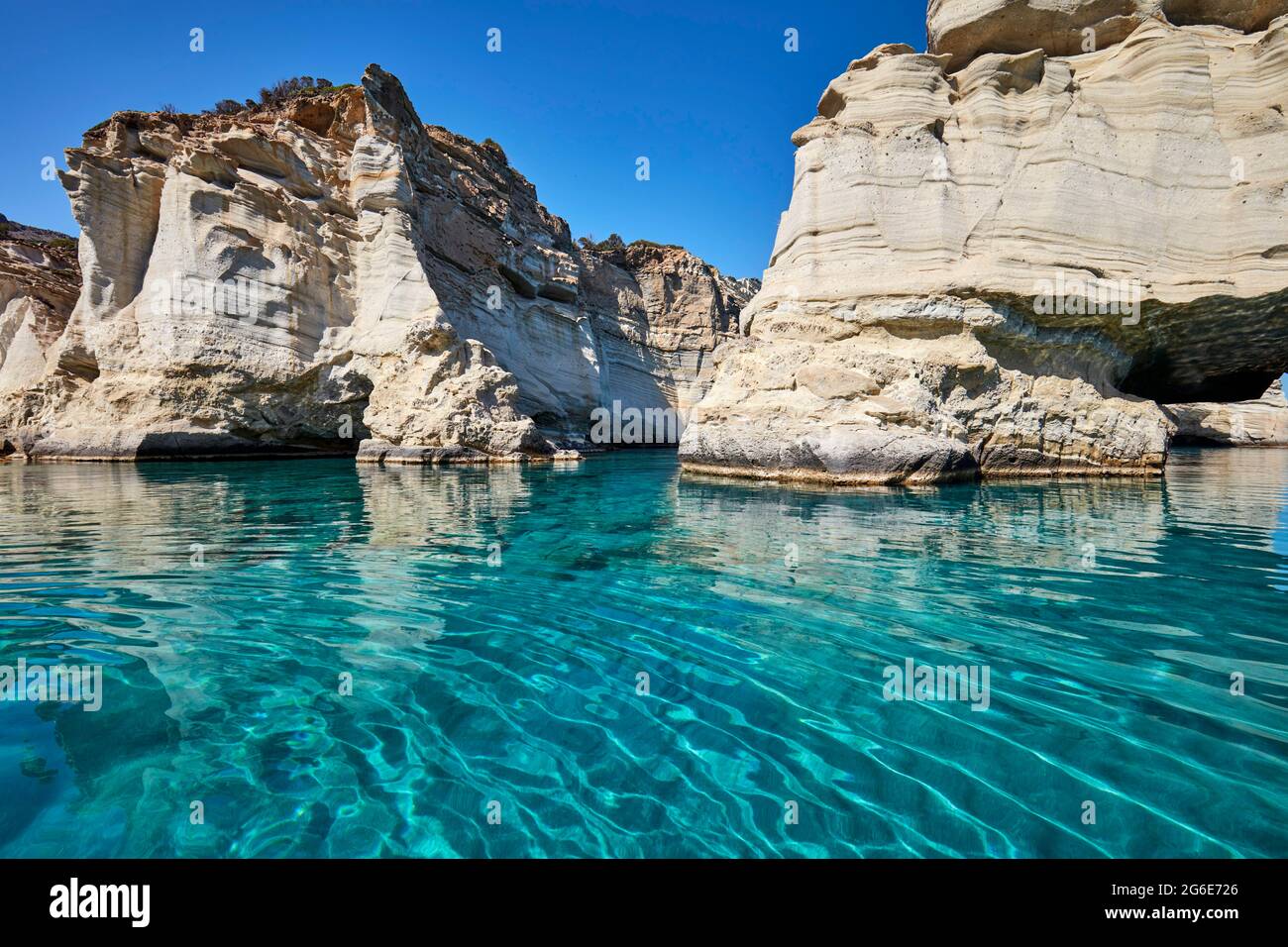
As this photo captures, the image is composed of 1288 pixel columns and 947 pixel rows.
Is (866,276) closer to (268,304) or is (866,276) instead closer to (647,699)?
(647,699)

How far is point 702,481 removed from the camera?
49.9 feet

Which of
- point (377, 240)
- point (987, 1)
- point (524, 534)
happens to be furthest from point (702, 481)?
point (377, 240)

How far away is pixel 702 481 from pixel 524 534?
26.7 feet

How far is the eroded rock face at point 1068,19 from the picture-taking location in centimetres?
1440

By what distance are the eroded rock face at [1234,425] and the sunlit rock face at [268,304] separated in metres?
44.0

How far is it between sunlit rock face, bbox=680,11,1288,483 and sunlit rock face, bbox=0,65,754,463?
41.2ft

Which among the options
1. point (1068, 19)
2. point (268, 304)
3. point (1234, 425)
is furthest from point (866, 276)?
point (1234, 425)

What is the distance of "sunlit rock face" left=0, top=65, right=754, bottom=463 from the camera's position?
2166cm
